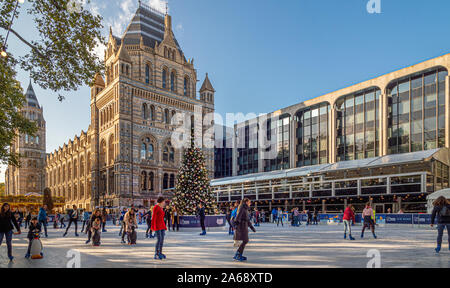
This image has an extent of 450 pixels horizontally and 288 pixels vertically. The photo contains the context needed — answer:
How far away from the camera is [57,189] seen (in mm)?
85688

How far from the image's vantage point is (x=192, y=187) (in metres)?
25.6

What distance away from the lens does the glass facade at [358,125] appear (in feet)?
139

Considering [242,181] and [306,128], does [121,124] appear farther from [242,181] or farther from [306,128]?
[306,128]

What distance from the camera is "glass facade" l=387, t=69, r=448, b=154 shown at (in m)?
36.7

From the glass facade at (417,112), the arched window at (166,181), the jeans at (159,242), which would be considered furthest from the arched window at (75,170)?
the jeans at (159,242)

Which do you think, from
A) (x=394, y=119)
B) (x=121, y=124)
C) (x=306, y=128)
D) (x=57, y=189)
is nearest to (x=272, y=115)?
(x=306, y=128)

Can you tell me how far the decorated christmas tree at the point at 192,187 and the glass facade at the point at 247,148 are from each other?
3349cm

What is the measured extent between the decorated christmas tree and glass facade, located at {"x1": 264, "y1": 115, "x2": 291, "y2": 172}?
29310 millimetres

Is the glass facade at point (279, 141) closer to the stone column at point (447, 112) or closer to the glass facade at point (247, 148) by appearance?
the glass facade at point (247, 148)

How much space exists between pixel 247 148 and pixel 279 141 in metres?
7.70

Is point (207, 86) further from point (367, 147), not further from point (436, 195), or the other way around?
point (436, 195)

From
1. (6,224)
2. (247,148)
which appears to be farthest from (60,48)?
(247,148)

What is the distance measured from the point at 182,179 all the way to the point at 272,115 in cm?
3341
